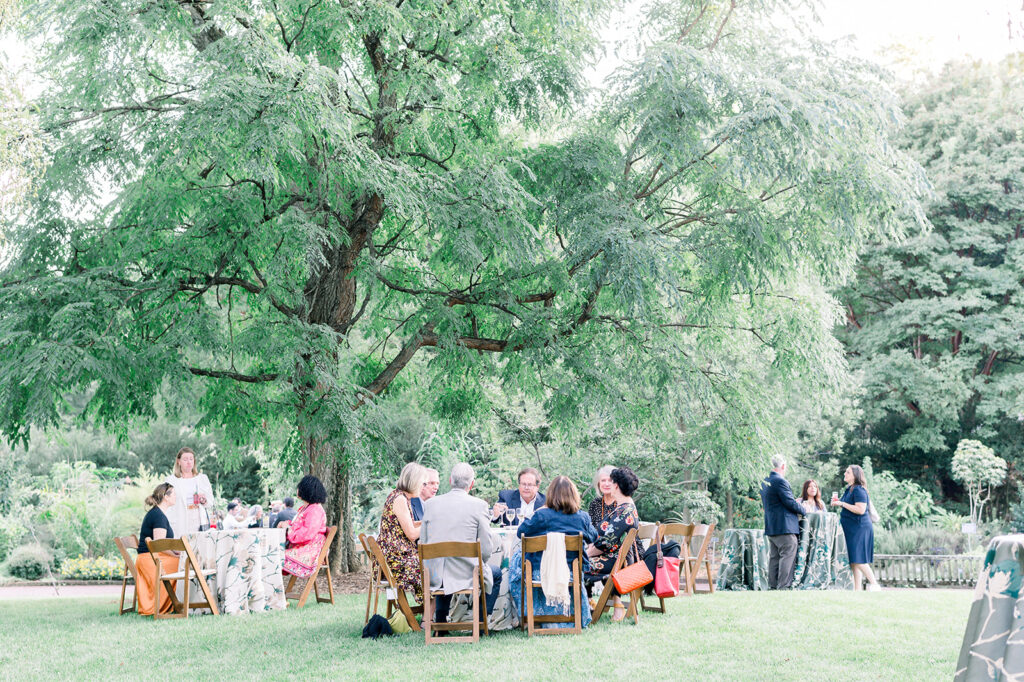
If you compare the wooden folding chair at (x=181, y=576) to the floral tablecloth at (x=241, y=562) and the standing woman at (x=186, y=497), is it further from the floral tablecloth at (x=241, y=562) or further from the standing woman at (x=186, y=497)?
the standing woman at (x=186, y=497)

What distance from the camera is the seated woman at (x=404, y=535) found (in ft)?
26.2

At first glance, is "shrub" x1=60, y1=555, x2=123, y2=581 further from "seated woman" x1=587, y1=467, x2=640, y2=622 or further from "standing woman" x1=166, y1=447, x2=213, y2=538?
"seated woman" x1=587, y1=467, x2=640, y2=622

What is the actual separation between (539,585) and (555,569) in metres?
0.32

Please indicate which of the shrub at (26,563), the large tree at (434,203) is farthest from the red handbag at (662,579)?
the shrub at (26,563)

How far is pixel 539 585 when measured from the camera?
25.8 feet

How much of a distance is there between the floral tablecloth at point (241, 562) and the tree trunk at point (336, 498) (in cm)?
226

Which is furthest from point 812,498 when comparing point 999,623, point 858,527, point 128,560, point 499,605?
point 999,623

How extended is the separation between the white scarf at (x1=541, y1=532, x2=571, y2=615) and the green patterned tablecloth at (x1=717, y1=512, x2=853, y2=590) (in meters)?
5.40

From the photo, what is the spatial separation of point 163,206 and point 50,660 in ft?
16.7

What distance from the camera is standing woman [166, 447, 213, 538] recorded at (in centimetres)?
1080

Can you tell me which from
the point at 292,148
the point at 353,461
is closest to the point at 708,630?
the point at 353,461

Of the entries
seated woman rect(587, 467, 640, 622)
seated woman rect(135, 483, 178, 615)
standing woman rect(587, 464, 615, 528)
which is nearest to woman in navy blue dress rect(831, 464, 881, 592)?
standing woman rect(587, 464, 615, 528)

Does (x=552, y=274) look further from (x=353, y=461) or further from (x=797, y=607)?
(x=797, y=607)

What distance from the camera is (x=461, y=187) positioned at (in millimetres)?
10766
